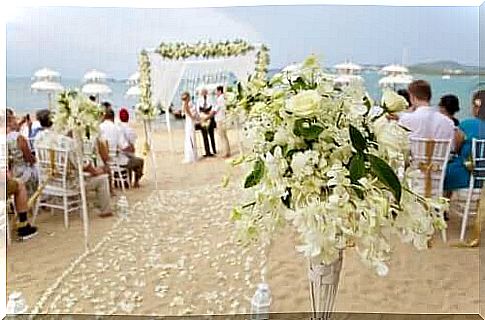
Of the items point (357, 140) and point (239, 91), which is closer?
point (357, 140)

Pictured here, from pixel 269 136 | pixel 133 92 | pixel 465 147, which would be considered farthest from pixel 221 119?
pixel 269 136

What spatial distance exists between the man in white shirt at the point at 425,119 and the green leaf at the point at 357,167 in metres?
1.72

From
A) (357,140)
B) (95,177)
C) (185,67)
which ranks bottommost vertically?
(95,177)

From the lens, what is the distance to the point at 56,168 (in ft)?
9.82

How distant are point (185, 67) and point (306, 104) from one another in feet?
6.11

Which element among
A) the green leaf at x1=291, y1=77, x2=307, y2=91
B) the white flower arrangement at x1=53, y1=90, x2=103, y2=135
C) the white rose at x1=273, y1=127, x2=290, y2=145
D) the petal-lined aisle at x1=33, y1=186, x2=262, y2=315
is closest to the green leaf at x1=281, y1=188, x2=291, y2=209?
the white rose at x1=273, y1=127, x2=290, y2=145

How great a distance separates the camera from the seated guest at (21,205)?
2912mm

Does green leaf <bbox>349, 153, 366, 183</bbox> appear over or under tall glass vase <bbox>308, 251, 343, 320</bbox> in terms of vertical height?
over

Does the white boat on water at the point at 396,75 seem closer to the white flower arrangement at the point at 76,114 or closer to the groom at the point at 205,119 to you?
the groom at the point at 205,119

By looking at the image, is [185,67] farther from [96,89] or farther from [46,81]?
[46,81]

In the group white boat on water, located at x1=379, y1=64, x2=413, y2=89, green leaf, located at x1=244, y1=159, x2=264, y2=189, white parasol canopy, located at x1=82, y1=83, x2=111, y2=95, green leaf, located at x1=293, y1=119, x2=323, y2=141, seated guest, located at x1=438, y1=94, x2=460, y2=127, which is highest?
white boat on water, located at x1=379, y1=64, x2=413, y2=89

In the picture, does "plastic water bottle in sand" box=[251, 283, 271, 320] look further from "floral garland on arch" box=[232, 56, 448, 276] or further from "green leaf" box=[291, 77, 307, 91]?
"green leaf" box=[291, 77, 307, 91]

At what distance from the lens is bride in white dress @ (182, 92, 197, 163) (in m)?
2.93

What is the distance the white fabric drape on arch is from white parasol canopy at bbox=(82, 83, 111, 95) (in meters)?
0.22
